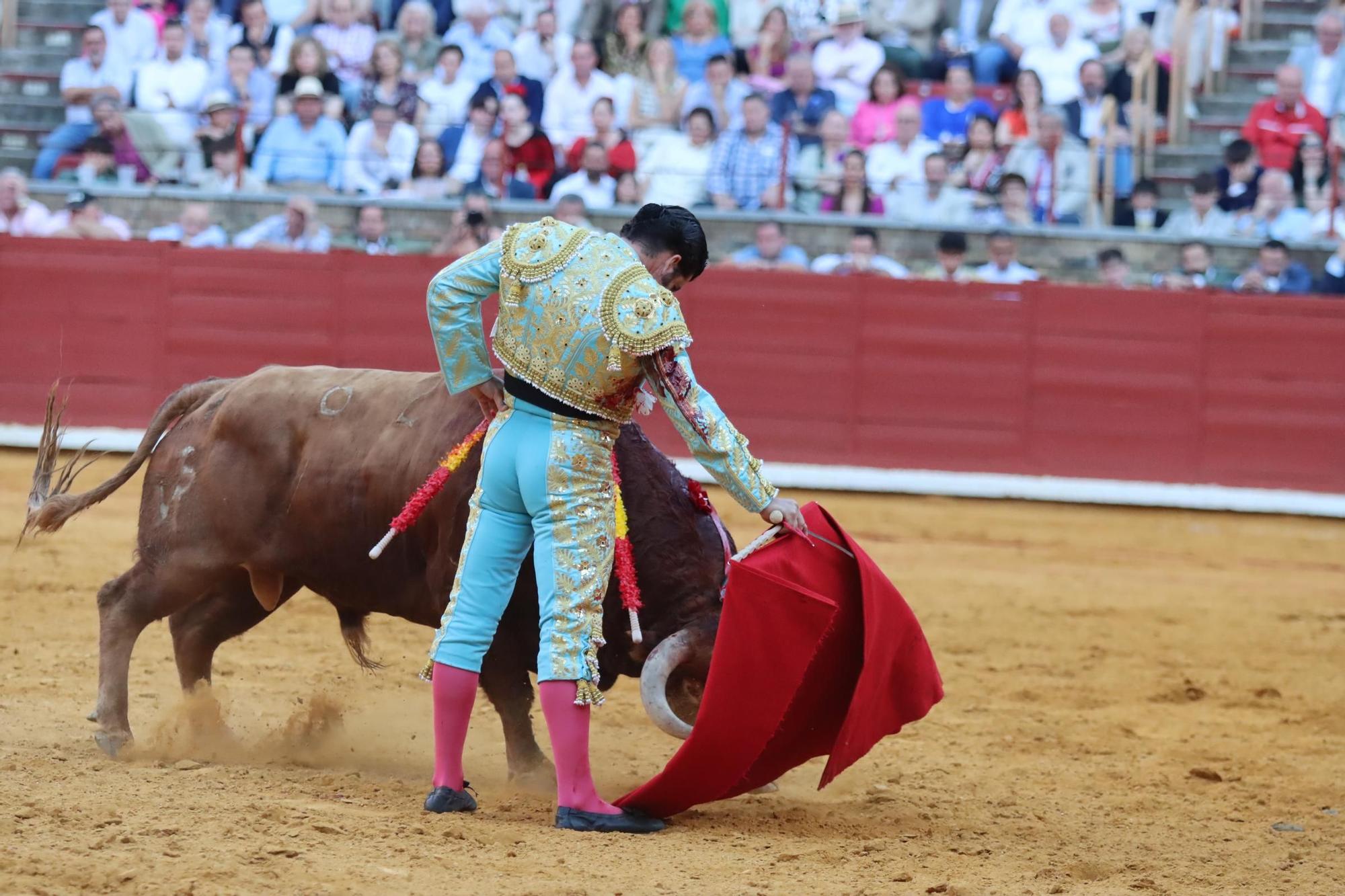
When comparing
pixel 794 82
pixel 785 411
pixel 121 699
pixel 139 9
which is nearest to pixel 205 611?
pixel 121 699

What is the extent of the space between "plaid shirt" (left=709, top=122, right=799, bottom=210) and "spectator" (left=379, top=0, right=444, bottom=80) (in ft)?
7.62

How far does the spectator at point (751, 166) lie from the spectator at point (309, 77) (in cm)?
253

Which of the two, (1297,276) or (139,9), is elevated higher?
(139,9)

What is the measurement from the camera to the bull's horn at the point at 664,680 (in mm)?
3605

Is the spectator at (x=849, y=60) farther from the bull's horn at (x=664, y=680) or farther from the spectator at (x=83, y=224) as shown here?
the bull's horn at (x=664, y=680)

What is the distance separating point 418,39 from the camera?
11.5 m

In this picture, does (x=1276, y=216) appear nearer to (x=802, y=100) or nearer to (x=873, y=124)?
(x=873, y=124)

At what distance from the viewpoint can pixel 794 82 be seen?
10.5 metres

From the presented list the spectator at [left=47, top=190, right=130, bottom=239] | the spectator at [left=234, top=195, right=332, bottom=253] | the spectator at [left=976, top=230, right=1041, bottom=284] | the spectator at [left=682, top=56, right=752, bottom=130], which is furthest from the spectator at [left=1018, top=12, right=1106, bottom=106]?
the spectator at [left=47, top=190, right=130, bottom=239]

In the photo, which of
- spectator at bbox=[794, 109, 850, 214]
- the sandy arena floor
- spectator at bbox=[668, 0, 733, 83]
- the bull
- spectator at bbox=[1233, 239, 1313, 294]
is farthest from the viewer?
spectator at bbox=[668, 0, 733, 83]

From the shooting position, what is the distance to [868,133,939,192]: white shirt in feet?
33.4

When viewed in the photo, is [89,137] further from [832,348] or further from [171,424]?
[171,424]

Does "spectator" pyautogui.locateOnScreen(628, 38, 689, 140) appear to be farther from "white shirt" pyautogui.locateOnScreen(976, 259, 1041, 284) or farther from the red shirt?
the red shirt

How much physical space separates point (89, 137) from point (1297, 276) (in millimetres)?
7597
